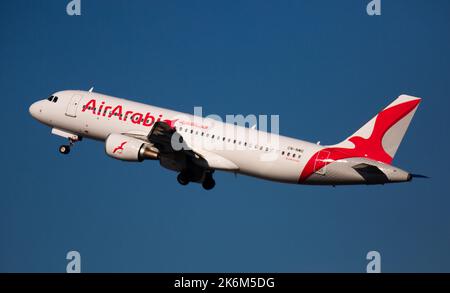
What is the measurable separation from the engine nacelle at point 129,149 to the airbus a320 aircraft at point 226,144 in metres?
0.06

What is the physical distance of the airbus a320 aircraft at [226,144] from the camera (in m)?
47.5

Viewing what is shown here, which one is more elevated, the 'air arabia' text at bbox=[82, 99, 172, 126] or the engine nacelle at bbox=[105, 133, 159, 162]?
the 'air arabia' text at bbox=[82, 99, 172, 126]

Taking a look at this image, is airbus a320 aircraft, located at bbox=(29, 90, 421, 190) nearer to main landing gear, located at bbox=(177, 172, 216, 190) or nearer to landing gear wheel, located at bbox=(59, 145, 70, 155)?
main landing gear, located at bbox=(177, 172, 216, 190)

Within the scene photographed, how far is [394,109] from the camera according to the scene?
48.2 m

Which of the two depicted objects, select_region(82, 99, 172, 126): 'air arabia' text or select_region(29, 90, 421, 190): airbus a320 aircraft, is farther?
select_region(82, 99, 172, 126): 'air arabia' text

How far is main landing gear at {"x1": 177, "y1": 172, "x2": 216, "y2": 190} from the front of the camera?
2095 inches

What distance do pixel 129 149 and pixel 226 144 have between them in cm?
600

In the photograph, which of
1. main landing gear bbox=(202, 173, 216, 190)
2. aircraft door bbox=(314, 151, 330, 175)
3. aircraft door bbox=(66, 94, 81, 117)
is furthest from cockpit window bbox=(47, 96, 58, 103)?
aircraft door bbox=(314, 151, 330, 175)

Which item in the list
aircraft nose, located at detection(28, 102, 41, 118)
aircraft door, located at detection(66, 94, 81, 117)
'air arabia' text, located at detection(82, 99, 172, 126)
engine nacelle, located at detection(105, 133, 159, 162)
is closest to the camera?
engine nacelle, located at detection(105, 133, 159, 162)

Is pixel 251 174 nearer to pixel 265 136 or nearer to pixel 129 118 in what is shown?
pixel 265 136

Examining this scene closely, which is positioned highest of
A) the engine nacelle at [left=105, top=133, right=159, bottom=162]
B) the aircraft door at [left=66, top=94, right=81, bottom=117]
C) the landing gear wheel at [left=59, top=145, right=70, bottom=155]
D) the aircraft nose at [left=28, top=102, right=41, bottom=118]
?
the aircraft nose at [left=28, top=102, right=41, bottom=118]

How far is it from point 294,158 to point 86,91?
1656 centimetres

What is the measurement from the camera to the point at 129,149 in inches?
1967

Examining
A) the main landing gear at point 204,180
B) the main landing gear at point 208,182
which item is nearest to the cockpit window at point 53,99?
the main landing gear at point 204,180
